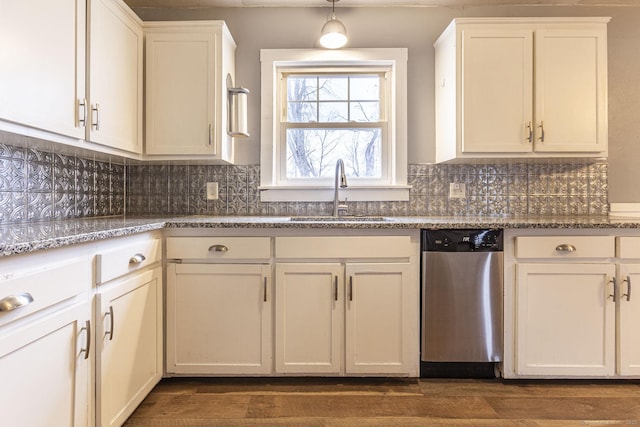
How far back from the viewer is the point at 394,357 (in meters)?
1.98

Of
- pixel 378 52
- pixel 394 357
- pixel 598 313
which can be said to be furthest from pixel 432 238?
pixel 378 52

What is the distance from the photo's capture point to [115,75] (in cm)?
196

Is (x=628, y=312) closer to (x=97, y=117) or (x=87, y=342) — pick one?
(x=87, y=342)

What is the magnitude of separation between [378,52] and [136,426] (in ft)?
8.05

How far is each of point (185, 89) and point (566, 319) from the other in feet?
7.82

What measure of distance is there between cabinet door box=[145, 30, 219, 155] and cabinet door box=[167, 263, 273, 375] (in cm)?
75

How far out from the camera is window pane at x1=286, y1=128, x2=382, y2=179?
267 centimetres

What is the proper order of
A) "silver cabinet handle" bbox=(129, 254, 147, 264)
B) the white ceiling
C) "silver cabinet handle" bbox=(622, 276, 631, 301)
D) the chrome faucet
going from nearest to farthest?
"silver cabinet handle" bbox=(129, 254, 147, 264), "silver cabinet handle" bbox=(622, 276, 631, 301), the chrome faucet, the white ceiling

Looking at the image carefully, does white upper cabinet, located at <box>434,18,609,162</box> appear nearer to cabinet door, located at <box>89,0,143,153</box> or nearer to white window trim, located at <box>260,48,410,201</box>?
white window trim, located at <box>260,48,410,201</box>

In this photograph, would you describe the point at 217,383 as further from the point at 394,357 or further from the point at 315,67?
the point at 315,67

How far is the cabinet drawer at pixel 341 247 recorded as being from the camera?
196 centimetres

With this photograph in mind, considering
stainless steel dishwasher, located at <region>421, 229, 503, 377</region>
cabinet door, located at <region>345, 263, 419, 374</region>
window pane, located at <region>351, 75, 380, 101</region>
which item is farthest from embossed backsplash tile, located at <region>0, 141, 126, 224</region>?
stainless steel dishwasher, located at <region>421, 229, 503, 377</region>

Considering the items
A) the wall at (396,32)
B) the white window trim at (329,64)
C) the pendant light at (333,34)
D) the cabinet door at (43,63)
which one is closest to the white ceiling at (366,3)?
the wall at (396,32)

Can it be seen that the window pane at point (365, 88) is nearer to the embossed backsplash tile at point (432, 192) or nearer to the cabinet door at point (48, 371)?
the embossed backsplash tile at point (432, 192)
